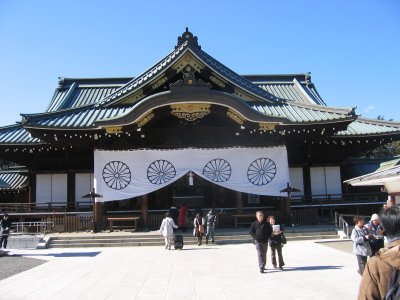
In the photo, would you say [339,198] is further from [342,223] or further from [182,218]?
[182,218]

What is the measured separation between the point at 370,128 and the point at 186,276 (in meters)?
12.7

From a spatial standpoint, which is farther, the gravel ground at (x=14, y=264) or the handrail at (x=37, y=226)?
the handrail at (x=37, y=226)

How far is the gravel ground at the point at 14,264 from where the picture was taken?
9.67 meters

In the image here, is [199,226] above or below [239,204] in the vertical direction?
below

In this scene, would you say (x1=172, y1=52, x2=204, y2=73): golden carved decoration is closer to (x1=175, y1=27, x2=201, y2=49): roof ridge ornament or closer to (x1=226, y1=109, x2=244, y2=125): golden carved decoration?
(x1=175, y1=27, x2=201, y2=49): roof ridge ornament

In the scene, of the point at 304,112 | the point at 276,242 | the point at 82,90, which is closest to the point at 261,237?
the point at 276,242

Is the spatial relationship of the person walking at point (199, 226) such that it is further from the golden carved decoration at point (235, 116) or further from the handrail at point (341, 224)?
the handrail at point (341, 224)

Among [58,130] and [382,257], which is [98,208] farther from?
[382,257]

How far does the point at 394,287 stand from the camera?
2230 millimetres

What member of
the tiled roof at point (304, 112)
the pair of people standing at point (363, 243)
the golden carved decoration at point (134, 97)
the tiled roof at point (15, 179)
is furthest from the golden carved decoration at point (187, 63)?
the pair of people standing at point (363, 243)

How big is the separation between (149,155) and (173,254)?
508 cm

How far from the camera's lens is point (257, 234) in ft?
29.4

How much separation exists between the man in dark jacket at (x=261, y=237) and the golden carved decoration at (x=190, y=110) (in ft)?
24.1

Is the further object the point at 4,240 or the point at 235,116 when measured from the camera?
the point at 235,116
